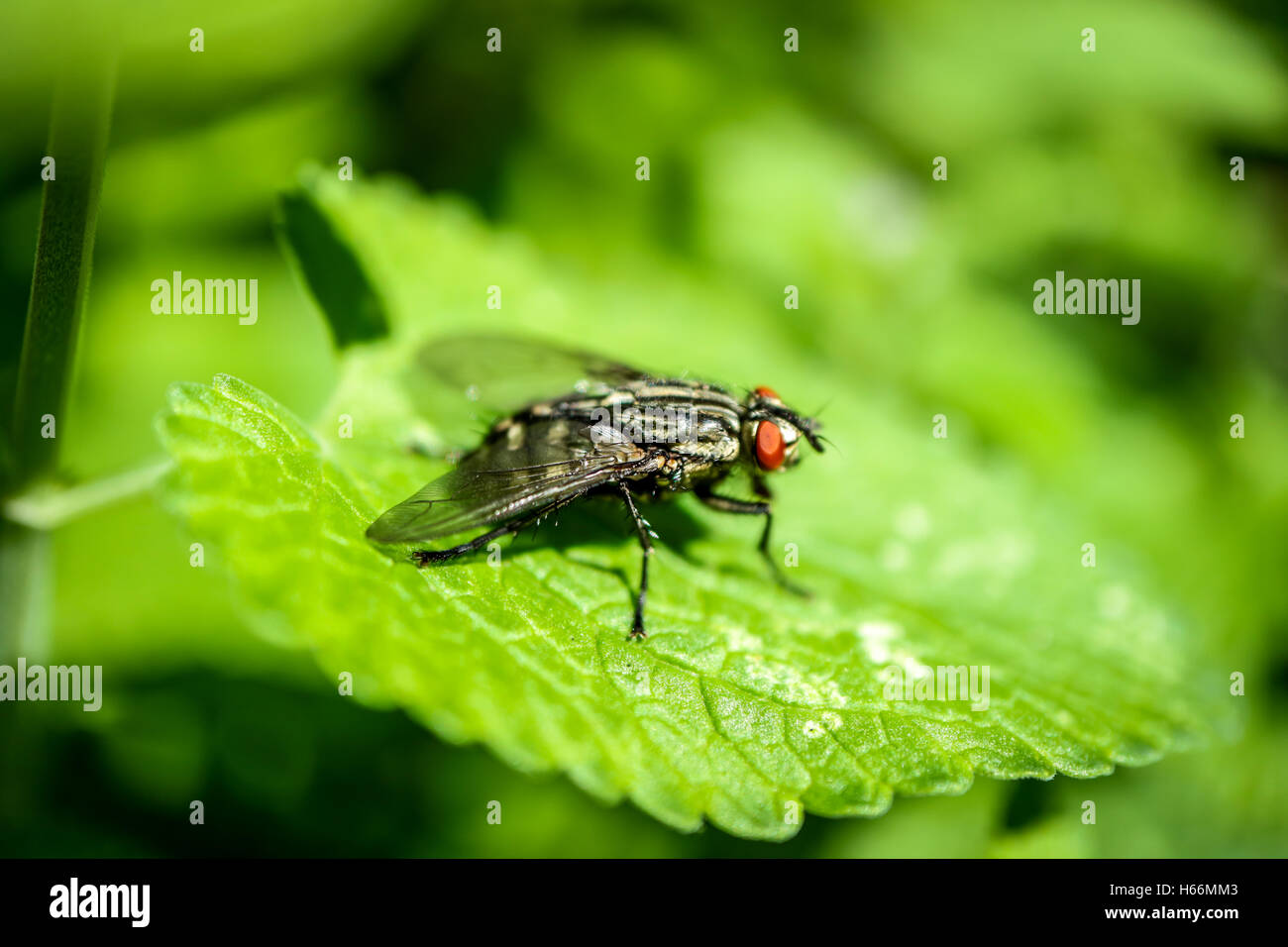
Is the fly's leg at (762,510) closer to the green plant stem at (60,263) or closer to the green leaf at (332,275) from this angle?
the green leaf at (332,275)

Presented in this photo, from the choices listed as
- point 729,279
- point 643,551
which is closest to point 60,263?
point 643,551

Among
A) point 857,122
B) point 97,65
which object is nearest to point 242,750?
point 97,65

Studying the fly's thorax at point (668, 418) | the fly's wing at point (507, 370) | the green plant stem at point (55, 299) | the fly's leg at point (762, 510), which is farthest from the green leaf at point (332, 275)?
the fly's leg at point (762, 510)

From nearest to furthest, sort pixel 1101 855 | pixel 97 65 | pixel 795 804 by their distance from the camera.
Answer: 1. pixel 97 65
2. pixel 795 804
3. pixel 1101 855

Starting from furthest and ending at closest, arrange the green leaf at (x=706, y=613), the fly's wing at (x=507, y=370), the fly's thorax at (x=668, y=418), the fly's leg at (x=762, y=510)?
the fly's wing at (x=507, y=370) < the fly's leg at (x=762, y=510) < the fly's thorax at (x=668, y=418) < the green leaf at (x=706, y=613)

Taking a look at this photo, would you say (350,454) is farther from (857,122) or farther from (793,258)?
(857,122)

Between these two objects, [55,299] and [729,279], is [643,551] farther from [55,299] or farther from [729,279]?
[729,279]

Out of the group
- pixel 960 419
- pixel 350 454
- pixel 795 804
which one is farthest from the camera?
pixel 960 419

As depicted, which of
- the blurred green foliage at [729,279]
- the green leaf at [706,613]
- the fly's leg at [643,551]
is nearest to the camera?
the green leaf at [706,613]
